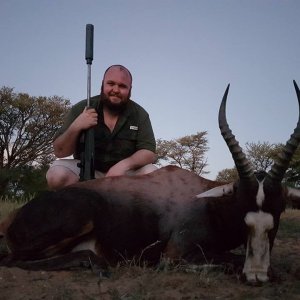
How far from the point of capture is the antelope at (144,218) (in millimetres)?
3367

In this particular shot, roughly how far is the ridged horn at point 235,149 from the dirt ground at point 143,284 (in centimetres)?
67

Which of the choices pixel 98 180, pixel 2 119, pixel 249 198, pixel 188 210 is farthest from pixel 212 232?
pixel 2 119

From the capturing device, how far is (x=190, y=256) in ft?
11.9

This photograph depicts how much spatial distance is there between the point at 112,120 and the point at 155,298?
257 centimetres

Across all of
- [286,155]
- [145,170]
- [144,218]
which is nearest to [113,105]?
[145,170]

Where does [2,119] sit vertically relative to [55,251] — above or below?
above

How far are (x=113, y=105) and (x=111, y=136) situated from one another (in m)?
0.32

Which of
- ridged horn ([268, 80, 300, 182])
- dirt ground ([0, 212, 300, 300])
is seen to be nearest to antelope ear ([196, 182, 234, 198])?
ridged horn ([268, 80, 300, 182])

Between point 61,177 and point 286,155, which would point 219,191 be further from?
point 61,177

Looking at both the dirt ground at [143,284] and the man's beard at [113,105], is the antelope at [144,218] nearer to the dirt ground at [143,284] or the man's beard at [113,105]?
the dirt ground at [143,284]

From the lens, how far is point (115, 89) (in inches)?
193

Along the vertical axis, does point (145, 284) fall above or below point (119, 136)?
below

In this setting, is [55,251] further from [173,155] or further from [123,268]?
[173,155]

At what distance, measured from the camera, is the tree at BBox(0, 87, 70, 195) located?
703 inches
